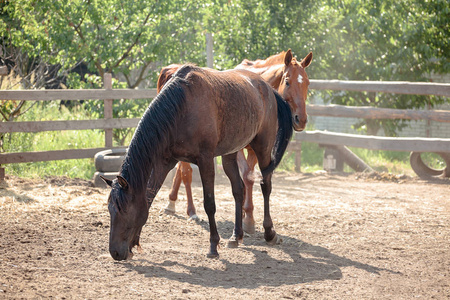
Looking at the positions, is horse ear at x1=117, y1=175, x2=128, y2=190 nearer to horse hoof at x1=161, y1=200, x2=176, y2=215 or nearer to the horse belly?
the horse belly

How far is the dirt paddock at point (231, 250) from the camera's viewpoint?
3896 millimetres

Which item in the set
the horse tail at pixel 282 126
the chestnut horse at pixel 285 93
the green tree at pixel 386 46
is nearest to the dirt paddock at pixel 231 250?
the chestnut horse at pixel 285 93

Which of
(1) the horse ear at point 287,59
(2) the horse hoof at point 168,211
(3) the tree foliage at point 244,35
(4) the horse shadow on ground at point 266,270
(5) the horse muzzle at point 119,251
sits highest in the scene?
(3) the tree foliage at point 244,35

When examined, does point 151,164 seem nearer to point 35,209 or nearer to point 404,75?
point 35,209

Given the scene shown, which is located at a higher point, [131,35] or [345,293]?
[131,35]

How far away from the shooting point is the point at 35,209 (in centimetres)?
657

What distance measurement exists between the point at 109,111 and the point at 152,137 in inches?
206

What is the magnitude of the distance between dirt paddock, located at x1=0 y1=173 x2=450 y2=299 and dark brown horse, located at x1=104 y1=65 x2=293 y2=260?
0.34 m

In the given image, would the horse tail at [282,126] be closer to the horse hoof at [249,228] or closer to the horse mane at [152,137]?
the horse hoof at [249,228]

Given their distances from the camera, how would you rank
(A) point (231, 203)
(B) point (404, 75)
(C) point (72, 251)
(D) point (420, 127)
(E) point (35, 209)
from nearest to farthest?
1. (C) point (72, 251)
2. (E) point (35, 209)
3. (A) point (231, 203)
4. (B) point (404, 75)
5. (D) point (420, 127)

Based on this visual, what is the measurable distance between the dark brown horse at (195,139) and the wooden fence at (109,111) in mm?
4071

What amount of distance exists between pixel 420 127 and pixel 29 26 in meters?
10.6

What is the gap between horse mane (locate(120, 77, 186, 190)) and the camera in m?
4.26

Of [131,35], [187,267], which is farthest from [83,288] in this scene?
[131,35]
